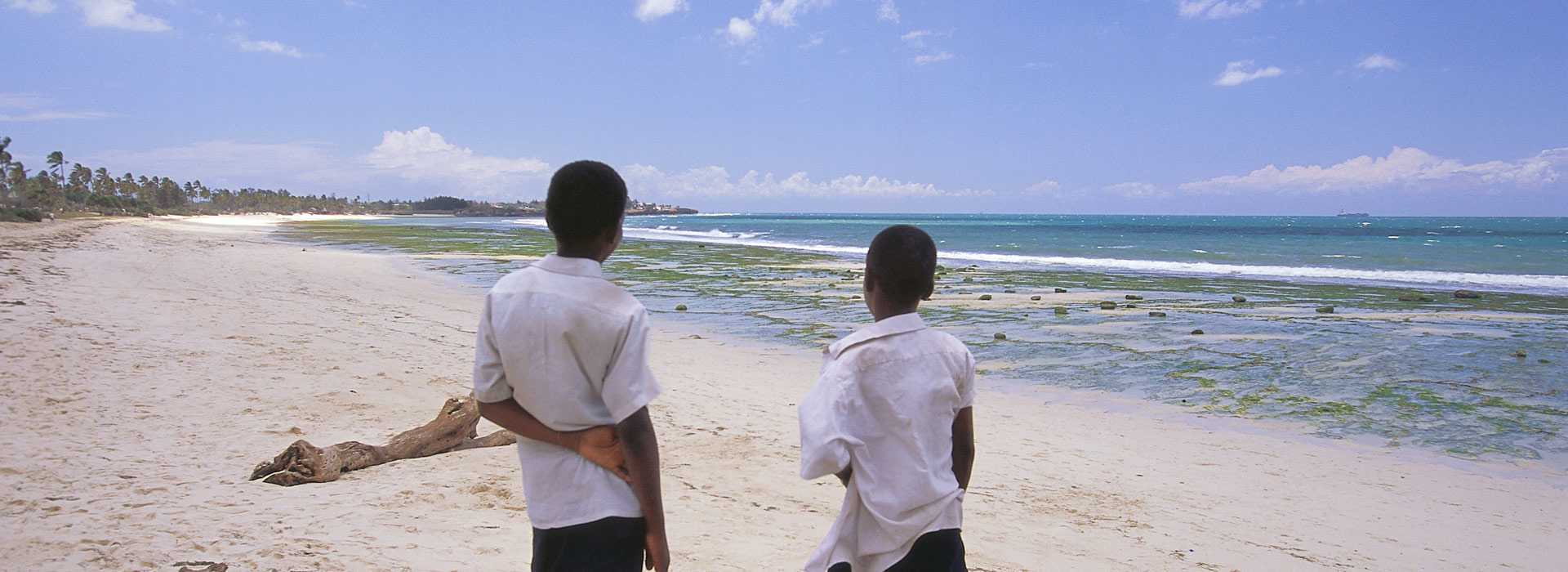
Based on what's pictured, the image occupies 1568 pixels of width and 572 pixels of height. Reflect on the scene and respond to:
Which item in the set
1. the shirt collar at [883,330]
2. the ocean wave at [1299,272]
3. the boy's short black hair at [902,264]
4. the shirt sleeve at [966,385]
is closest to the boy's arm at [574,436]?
the shirt collar at [883,330]

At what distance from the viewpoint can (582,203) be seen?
7.87ft

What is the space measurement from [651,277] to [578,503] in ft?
89.3

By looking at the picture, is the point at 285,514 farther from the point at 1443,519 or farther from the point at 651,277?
the point at 651,277

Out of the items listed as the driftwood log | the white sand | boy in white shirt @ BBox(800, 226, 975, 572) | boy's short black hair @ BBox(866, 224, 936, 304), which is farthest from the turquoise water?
boy's short black hair @ BBox(866, 224, 936, 304)

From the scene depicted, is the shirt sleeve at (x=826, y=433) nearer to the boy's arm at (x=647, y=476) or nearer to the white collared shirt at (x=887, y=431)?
the white collared shirt at (x=887, y=431)

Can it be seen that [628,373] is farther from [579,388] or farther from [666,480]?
[666,480]

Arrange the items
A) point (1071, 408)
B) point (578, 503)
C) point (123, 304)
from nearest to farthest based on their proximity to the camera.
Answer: point (578, 503) → point (1071, 408) → point (123, 304)

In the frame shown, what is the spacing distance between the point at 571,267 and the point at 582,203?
189 millimetres

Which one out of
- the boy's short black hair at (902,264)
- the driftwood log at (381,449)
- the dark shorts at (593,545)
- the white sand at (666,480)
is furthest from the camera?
the driftwood log at (381,449)

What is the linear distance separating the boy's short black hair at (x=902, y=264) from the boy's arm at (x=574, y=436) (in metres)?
0.87

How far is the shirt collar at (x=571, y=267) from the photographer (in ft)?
7.55

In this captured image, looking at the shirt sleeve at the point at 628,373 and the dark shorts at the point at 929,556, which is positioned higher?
the shirt sleeve at the point at 628,373

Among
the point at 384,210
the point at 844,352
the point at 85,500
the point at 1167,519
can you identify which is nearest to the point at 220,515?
the point at 85,500

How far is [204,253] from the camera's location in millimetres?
31000
